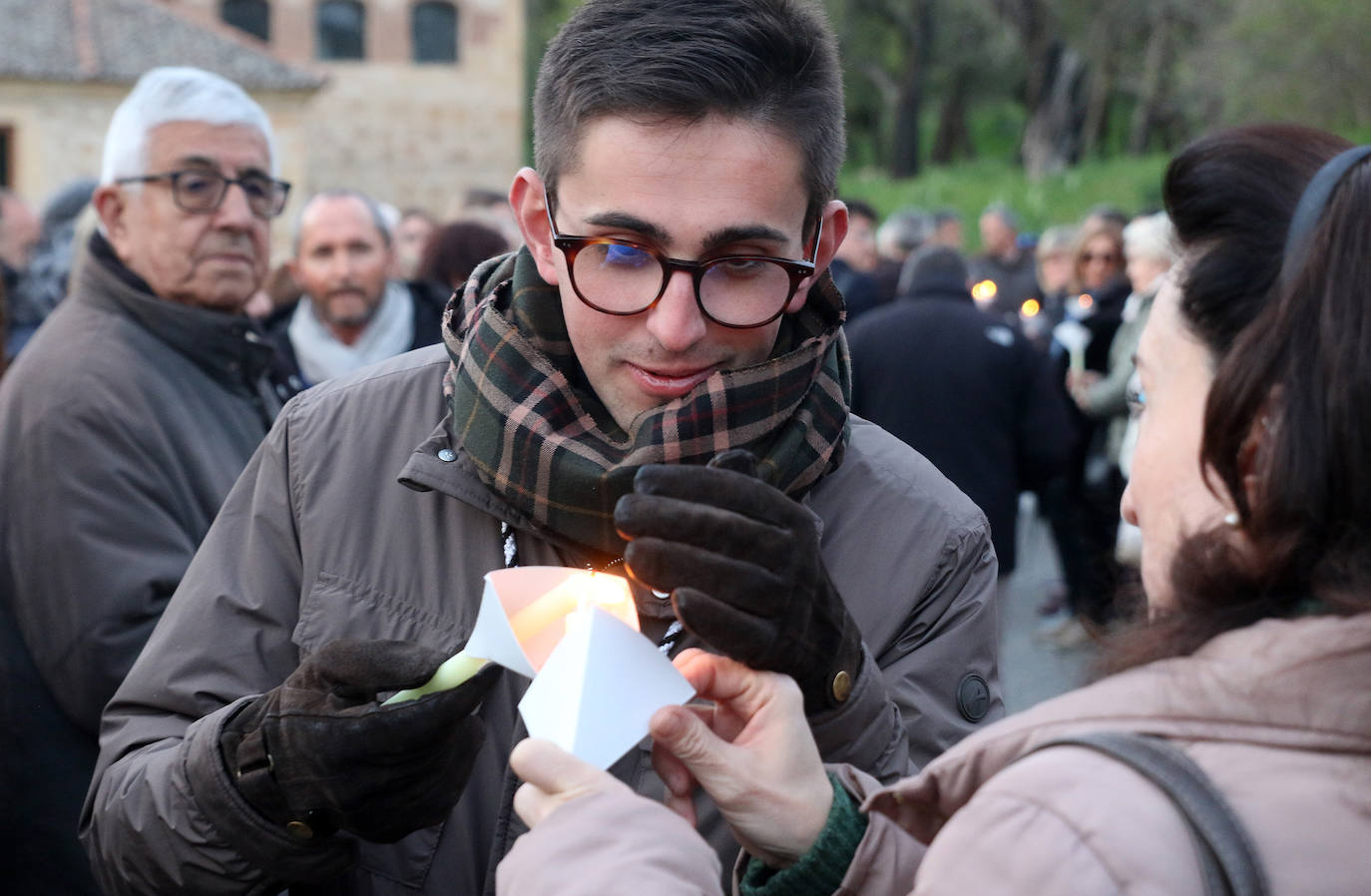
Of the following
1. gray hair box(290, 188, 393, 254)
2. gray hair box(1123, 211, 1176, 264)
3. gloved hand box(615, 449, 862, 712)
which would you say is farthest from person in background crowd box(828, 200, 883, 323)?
gloved hand box(615, 449, 862, 712)

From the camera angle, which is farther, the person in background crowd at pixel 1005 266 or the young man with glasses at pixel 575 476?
the person in background crowd at pixel 1005 266

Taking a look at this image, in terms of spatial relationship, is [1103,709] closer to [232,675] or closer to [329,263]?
[232,675]

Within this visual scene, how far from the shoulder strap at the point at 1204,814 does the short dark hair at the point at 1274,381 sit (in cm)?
17

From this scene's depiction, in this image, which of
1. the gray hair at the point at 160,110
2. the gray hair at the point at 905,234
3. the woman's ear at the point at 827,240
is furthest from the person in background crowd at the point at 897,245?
the woman's ear at the point at 827,240

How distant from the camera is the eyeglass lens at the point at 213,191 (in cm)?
353

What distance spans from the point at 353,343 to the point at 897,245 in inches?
212

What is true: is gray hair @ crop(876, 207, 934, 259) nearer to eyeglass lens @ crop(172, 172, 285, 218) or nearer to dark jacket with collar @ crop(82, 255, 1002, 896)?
eyeglass lens @ crop(172, 172, 285, 218)

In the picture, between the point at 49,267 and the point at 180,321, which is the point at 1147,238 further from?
the point at 49,267

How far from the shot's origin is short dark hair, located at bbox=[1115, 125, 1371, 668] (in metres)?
1.25

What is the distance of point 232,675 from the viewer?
2.01 m

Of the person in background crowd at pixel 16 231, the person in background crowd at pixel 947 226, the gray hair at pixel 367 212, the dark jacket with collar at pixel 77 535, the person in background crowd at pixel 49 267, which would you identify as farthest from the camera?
the person in background crowd at pixel 947 226

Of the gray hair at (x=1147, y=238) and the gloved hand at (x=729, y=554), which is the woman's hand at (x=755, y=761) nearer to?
the gloved hand at (x=729, y=554)

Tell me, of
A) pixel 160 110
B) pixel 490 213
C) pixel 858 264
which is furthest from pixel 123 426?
pixel 858 264

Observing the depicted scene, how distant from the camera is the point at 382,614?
2.01 m
